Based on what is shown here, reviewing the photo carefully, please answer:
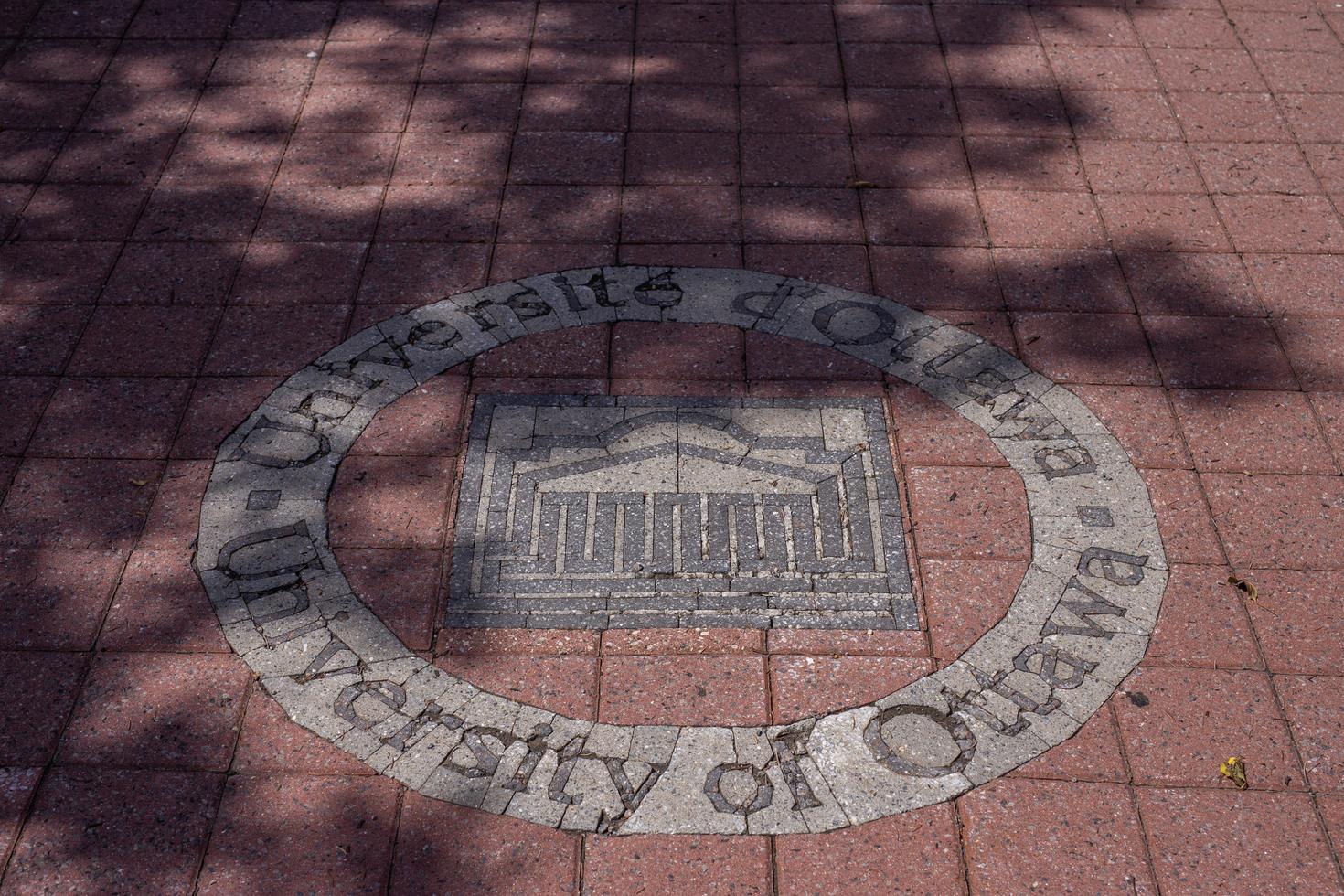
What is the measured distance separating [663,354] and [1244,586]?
2127 millimetres

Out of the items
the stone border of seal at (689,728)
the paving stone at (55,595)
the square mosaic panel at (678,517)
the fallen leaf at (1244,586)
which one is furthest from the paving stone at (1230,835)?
the paving stone at (55,595)

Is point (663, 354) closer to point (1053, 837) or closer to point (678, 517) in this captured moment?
point (678, 517)

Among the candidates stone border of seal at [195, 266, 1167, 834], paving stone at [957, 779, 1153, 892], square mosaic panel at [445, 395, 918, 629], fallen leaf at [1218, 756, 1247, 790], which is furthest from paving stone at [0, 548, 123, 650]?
fallen leaf at [1218, 756, 1247, 790]

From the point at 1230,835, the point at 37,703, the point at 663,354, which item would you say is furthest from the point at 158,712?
the point at 1230,835

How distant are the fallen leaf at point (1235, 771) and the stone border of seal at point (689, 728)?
14.7 inches

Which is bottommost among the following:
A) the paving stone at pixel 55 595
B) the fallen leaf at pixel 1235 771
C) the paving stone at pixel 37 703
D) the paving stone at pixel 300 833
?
the fallen leaf at pixel 1235 771

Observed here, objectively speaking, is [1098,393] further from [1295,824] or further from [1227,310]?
[1295,824]

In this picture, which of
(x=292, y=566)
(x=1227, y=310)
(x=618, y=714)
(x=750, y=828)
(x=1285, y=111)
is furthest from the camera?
(x=1285, y=111)

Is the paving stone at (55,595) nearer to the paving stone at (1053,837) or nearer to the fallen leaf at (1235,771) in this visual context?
the paving stone at (1053,837)

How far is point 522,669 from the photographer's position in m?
3.71

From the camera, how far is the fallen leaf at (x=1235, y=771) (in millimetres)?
3443

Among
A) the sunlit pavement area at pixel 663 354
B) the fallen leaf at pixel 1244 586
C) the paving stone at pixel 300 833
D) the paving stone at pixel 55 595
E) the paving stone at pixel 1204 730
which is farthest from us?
the fallen leaf at pixel 1244 586

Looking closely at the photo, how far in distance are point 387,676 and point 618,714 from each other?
27.7 inches

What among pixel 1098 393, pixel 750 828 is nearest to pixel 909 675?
pixel 750 828
